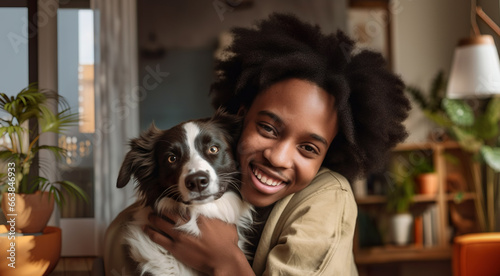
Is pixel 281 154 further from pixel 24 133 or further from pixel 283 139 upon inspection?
pixel 24 133

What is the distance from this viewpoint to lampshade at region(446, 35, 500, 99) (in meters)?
2.41

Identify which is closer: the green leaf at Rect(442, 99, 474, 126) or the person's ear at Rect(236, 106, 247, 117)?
the person's ear at Rect(236, 106, 247, 117)

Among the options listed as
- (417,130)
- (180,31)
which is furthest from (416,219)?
(180,31)

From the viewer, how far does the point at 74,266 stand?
6.36 ft

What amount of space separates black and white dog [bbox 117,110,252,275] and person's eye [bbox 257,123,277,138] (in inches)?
2.8

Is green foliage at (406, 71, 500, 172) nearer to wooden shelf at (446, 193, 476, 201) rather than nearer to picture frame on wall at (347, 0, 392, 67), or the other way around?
wooden shelf at (446, 193, 476, 201)

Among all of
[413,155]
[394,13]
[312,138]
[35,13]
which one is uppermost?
[394,13]

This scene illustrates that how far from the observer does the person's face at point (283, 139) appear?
1.21 meters

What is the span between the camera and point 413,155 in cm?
313

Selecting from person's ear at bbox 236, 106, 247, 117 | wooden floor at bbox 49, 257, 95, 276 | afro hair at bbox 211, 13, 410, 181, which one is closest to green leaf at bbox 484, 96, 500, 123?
afro hair at bbox 211, 13, 410, 181

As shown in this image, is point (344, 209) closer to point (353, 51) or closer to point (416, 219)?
point (353, 51)

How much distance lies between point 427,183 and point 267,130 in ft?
7.06

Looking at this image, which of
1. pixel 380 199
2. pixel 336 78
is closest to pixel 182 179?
pixel 336 78

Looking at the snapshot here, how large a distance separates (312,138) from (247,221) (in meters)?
0.28
